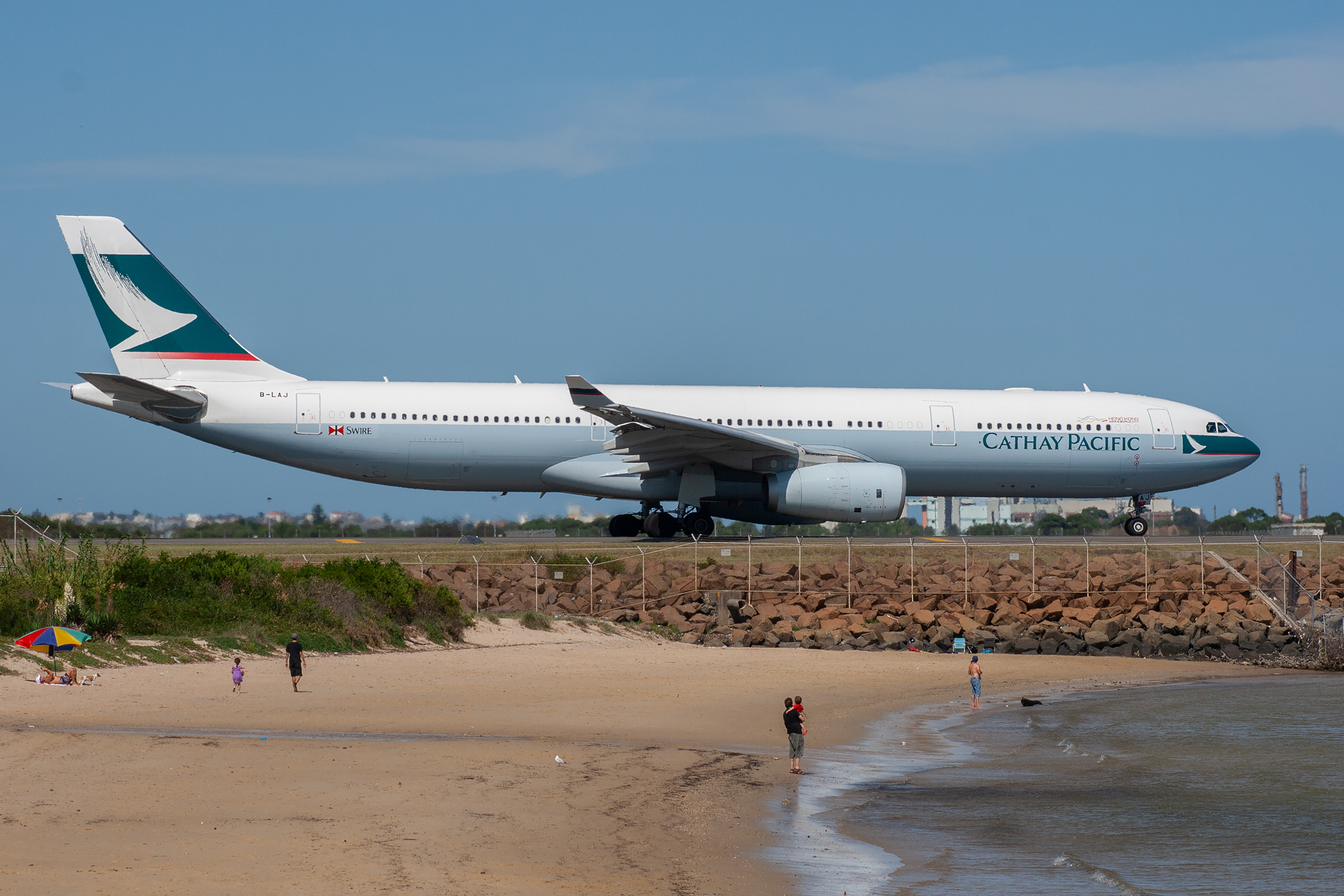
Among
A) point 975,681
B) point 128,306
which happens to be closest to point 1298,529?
point 975,681

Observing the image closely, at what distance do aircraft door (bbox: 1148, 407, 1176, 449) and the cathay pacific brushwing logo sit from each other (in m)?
22.1

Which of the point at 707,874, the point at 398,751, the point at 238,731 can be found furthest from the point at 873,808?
the point at 238,731

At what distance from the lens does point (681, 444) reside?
2841cm

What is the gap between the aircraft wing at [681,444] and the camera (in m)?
27.1

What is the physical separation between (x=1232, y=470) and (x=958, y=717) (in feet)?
58.1

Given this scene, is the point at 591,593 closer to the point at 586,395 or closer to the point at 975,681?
the point at 586,395

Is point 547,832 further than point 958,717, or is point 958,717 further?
point 958,717

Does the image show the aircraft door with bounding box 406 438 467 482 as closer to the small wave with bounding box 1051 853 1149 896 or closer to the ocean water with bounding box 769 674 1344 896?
the ocean water with bounding box 769 674 1344 896

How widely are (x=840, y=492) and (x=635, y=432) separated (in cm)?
440

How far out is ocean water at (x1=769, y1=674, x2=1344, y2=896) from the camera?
10.5 meters

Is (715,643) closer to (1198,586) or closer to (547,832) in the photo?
(1198,586)

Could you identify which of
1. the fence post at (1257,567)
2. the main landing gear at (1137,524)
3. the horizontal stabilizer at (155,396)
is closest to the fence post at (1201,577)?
the fence post at (1257,567)

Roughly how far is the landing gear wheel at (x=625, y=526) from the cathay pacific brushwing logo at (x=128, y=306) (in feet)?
34.7

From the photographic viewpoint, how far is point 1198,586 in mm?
31375
